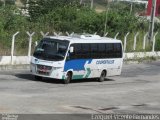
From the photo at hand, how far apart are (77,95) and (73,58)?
473cm

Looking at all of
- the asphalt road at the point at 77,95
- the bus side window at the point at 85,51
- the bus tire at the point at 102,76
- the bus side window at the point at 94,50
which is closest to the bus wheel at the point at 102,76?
the bus tire at the point at 102,76

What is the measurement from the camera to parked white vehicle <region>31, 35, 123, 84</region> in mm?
25297

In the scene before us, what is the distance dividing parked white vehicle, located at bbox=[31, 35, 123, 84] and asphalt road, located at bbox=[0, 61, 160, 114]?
0.46 m

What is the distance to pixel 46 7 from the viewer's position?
167 feet

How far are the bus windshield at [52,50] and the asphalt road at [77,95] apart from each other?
1135mm

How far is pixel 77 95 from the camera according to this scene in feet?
70.5

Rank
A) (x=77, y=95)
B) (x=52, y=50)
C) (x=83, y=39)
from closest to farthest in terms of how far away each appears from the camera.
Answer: (x=77, y=95) < (x=52, y=50) < (x=83, y=39)

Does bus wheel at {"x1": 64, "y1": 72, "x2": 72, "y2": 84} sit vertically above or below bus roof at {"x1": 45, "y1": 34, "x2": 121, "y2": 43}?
below

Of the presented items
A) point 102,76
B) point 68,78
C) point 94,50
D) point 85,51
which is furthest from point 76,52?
point 102,76

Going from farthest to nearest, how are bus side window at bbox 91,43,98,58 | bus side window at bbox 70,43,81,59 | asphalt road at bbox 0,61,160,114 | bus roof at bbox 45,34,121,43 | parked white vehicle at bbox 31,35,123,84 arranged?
bus side window at bbox 91,43,98,58
bus roof at bbox 45,34,121,43
bus side window at bbox 70,43,81,59
parked white vehicle at bbox 31,35,123,84
asphalt road at bbox 0,61,160,114

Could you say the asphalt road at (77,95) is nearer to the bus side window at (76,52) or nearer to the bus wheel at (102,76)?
the bus wheel at (102,76)

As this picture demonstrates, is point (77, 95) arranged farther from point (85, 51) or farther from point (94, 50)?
point (94, 50)

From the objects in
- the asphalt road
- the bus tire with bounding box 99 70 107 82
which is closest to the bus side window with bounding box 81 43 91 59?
the asphalt road

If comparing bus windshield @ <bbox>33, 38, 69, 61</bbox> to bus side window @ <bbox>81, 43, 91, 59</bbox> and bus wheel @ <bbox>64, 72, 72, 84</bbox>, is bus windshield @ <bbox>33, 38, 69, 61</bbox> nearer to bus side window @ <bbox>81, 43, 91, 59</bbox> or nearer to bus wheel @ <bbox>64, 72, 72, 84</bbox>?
bus wheel @ <bbox>64, 72, 72, 84</bbox>
